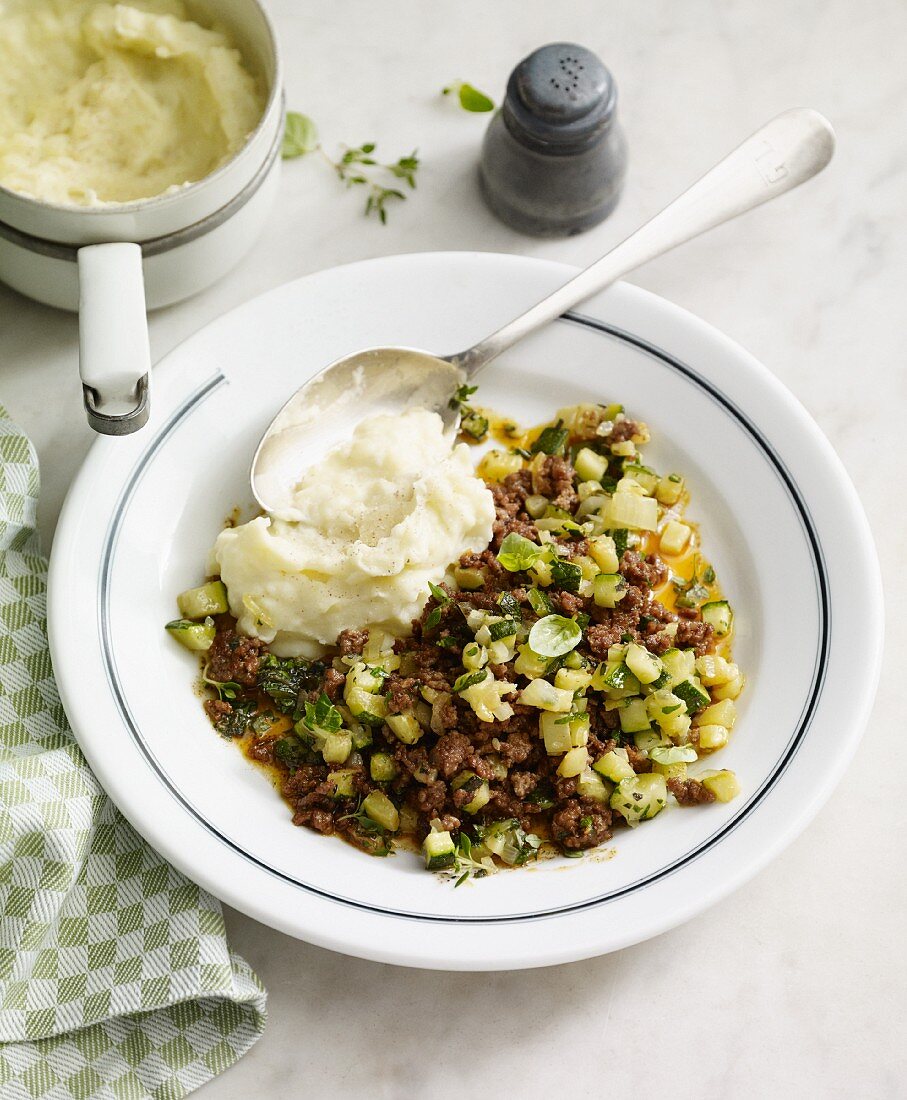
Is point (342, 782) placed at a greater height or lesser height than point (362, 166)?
lesser

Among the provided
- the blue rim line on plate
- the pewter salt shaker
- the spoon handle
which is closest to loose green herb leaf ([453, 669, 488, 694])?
the blue rim line on plate

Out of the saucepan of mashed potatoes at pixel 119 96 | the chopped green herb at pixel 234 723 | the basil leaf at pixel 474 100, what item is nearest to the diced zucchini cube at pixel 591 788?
the chopped green herb at pixel 234 723

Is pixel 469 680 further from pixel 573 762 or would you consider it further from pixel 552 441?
pixel 552 441

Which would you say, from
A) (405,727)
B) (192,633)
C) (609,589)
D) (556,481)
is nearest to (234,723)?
(192,633)

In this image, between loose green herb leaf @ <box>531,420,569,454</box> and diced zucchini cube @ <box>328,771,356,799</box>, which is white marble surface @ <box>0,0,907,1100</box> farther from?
loose green herb leaf @ <box>531,420,569,454</box>

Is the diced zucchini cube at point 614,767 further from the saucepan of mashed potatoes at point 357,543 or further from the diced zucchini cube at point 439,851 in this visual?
the saucepan of mashed potatoes at point 357,543

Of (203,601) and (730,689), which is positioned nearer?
(730,689)

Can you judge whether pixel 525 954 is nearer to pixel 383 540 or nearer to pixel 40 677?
pixel 383 540
